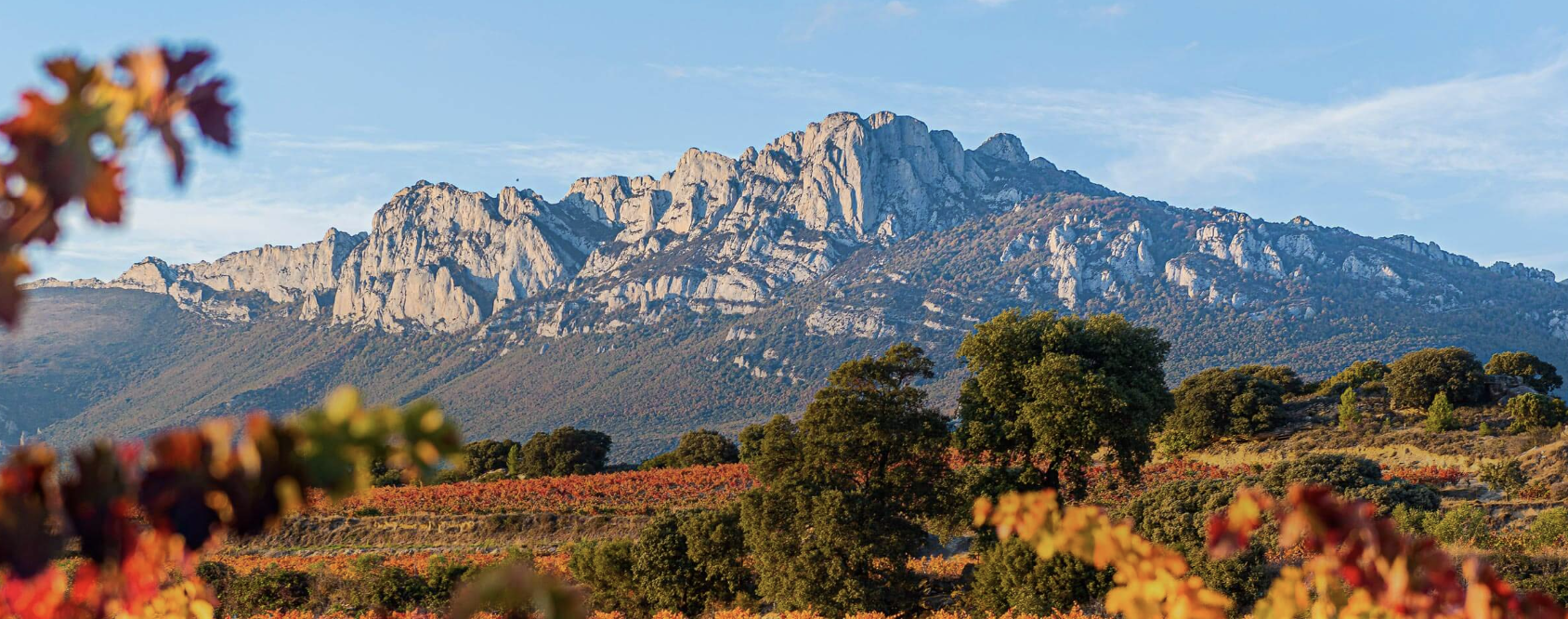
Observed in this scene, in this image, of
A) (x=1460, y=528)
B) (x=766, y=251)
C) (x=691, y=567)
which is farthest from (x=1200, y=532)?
(x=766, y=251)

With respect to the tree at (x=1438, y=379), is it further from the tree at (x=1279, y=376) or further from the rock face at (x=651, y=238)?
the rock face at (x=651, y=238)

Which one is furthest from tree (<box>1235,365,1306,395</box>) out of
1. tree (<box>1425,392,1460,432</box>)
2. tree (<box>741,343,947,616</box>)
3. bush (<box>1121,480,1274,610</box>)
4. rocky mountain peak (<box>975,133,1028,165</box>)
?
rocky mountain peak (<box>975,133,1028,165</box>)

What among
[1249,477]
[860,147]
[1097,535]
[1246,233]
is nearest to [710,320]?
[860,147]

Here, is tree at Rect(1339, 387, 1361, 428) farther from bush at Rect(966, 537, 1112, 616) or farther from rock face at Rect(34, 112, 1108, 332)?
rock face at Rect(34, 112, 1108, 332)

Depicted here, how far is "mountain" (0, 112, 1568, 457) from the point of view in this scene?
11656 cm

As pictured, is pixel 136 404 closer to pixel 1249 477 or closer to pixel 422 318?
pixel 422 318

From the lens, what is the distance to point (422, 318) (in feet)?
490

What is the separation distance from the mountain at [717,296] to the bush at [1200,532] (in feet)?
250

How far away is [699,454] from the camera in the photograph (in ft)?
137

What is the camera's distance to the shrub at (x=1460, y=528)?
16062 mm

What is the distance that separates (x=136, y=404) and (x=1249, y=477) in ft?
454

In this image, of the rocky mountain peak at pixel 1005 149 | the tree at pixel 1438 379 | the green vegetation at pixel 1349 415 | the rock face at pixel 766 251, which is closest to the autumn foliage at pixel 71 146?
the green vegetation at pixel 1349 415

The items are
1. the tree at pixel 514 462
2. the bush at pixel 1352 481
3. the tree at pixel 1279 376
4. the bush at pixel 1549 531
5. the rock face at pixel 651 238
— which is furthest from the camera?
the rock face at pixel 651 238

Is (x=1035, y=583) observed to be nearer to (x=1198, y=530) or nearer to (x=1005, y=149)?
(x=1198, y=530)
